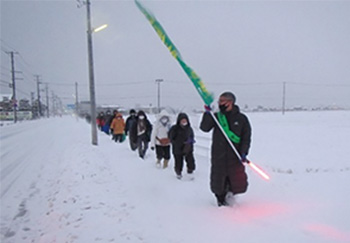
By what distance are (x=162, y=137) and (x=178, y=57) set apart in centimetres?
353

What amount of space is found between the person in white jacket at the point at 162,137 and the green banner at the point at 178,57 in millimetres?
3322

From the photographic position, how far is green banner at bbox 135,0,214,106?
387 cm

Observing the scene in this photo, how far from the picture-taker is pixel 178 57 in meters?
3.94

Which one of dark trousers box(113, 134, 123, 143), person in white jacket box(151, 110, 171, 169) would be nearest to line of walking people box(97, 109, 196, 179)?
person in white jacket box(151, 110, 171, 169)

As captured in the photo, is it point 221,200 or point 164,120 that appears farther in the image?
point 164,120

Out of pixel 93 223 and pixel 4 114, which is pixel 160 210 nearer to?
pixel 93 223

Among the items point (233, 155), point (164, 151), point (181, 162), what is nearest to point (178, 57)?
point (233, 155)

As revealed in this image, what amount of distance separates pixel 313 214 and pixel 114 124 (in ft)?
38.8

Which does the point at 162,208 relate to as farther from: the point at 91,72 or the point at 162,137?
the point at 91,72

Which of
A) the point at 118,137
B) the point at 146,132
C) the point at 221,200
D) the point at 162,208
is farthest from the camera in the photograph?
the point at 118,137

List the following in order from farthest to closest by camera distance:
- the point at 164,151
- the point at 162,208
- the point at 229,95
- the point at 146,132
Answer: the point at 146,132, the point at 164,151, the point at 162,208, the point at 229,95

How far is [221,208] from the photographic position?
4117mm

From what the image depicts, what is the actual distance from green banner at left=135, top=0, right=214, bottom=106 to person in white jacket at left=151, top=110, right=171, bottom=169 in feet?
10.9

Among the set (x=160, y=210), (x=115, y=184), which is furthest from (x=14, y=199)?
(x=160, y=210)
